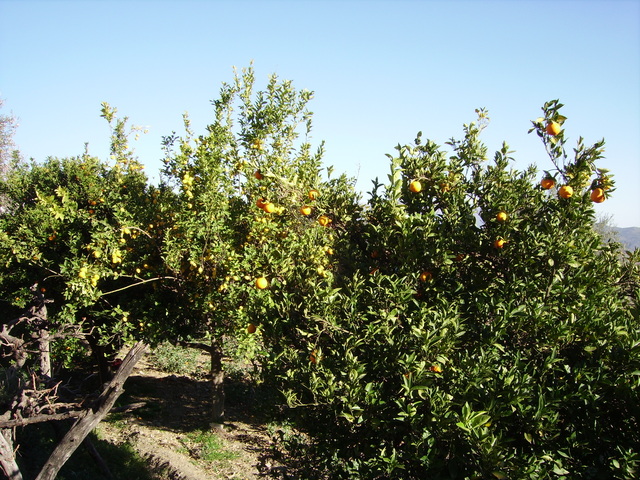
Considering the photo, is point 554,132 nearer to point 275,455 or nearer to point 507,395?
point 507,395

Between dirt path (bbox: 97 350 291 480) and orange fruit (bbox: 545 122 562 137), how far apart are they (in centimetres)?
527

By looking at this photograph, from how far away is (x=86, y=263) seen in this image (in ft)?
20.0

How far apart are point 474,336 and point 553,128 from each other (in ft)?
4.82

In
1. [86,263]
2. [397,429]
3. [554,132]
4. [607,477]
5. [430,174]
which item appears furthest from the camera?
[86,263]

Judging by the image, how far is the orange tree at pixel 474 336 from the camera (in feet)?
8.07

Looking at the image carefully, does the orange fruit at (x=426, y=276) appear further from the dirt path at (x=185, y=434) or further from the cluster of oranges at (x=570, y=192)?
the dirt path at (x=185, y=434)

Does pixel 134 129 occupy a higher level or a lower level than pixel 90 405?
higher

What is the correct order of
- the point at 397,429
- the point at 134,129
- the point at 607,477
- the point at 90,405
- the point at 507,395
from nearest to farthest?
the point at 607,477 < the point at 507,395 < the point at 397,429 < the point at 90,405 < the point at 134,129

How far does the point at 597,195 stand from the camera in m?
2.91

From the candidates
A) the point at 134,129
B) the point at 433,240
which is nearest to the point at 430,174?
the point at 433,240

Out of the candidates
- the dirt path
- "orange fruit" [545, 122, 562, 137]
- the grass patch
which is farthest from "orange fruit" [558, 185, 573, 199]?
the grass patch

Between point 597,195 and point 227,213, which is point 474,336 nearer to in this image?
point 597,195

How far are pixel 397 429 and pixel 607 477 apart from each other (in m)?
1.11

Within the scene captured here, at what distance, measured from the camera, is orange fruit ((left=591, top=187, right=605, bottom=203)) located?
290cm
